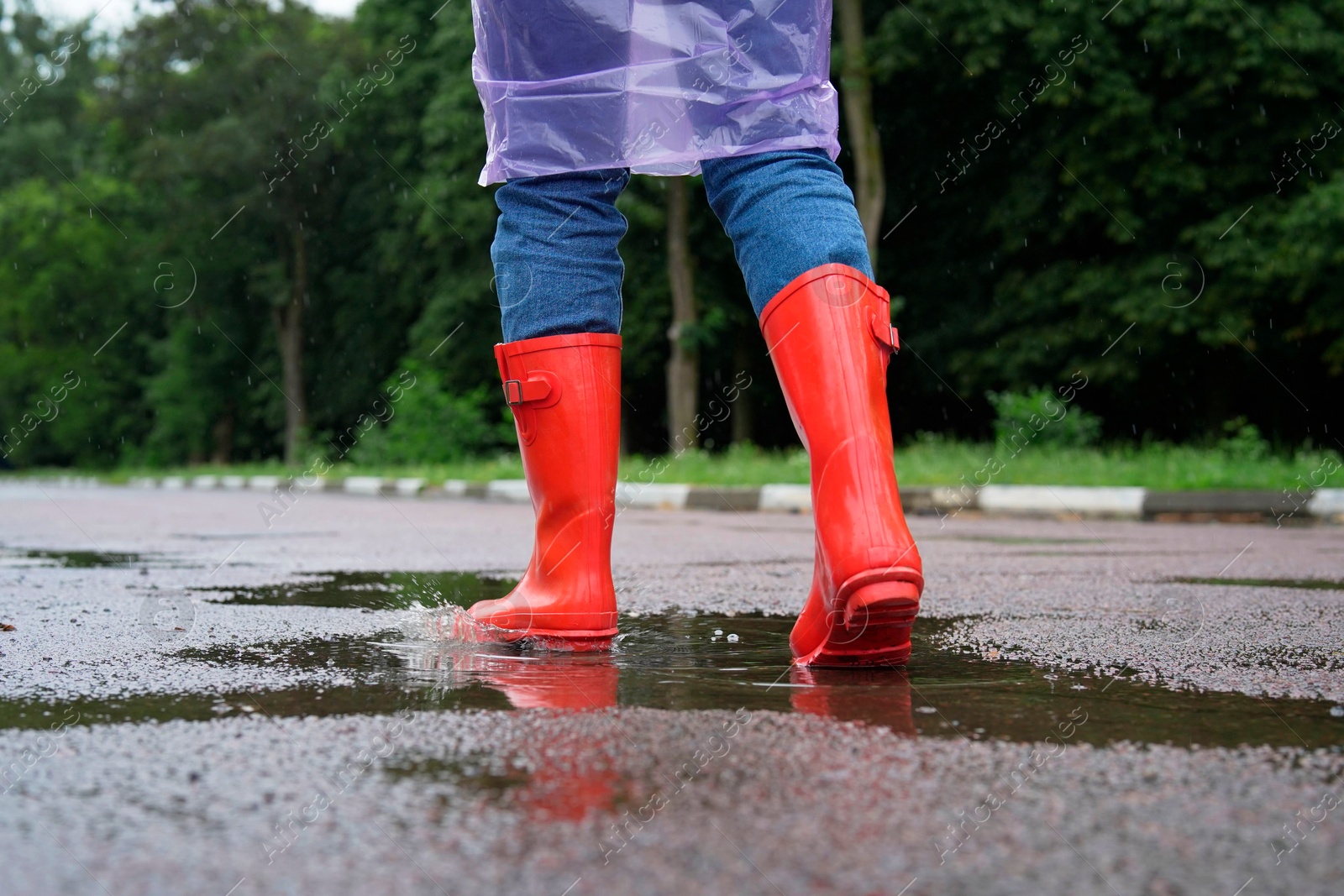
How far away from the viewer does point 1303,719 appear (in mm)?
1651

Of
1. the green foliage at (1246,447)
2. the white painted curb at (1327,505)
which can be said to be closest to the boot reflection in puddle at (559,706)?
the white painted curb at (1327,505)

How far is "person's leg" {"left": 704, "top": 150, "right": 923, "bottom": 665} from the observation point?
2068 millimetres

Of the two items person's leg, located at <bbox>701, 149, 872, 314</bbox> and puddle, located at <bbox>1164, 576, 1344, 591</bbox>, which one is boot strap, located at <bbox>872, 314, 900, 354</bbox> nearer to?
person's leg, located at <bbox>701, 149, 872, 314</bbox>

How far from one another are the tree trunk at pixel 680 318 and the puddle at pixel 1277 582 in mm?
15628

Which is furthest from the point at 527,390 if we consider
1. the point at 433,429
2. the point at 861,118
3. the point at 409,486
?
the point at 433,429

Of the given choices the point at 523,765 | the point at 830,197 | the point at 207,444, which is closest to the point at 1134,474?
the point at 830,197

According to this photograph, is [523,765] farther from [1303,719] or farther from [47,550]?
[47,550]

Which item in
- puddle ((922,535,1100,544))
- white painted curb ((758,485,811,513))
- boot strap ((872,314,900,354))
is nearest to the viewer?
boot strap ((872,314,900,354))

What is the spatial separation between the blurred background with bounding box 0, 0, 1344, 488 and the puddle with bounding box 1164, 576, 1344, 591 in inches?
217

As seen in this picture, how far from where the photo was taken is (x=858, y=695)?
72.9 inches

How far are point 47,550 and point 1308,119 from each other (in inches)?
710

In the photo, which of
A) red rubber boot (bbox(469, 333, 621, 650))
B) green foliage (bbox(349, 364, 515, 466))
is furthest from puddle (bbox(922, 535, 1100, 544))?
green foliage (bbox(349, 364, 515, 466))

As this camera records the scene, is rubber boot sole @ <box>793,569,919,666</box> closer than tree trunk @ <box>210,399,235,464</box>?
Yes

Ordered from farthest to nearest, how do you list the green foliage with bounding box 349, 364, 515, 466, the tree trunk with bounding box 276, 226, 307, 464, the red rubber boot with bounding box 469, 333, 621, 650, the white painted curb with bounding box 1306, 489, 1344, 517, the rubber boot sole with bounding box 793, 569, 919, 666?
the tree trunk with bounding box 276, 226, 307, 464, the green foliage with bounding box 349, 364, 515, 466, the white painted curb with bounding box 1306, 489, 1344, 517, the red rubber boot with bounding box 469, 333, 621, 650, the rubber boot sole with bounding box 793, 569, 919, 666
